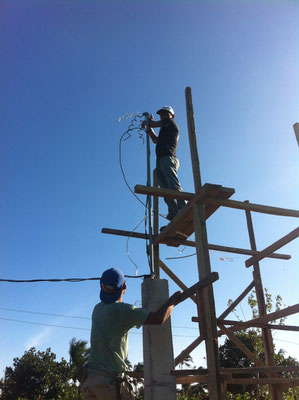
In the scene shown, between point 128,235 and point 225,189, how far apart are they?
1746mm

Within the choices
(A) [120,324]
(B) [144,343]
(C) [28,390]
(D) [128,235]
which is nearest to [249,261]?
(D) [128,235]

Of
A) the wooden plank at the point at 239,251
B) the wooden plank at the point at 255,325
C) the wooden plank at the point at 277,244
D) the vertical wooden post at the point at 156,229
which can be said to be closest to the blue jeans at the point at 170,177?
the vertical wooden post at the point at 156,229

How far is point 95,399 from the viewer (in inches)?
107

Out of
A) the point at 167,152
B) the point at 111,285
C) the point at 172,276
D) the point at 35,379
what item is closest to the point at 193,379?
the point at 111,285

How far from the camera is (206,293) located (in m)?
3.56

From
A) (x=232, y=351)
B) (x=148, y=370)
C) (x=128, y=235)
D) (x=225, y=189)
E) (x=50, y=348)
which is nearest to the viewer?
(x=148, y=370)

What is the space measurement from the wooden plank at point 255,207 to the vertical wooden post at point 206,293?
226 millimetres

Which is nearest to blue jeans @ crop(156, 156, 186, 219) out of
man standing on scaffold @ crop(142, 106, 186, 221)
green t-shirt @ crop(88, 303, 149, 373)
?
man standing on scaffold @ crop(142, 106, 186, 221)

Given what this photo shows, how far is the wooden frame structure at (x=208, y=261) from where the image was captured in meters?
3.33

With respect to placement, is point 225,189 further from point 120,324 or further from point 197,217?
point 120,324

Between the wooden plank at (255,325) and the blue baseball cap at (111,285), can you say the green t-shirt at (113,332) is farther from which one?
the wooden plank at (255,325)

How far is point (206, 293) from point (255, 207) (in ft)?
4.38

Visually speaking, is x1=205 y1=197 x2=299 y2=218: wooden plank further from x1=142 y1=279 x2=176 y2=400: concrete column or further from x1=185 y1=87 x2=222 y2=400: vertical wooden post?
x1=142 y1=279 x2=176 y2=400: concrete column

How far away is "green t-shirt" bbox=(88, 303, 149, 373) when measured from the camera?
273 cm
